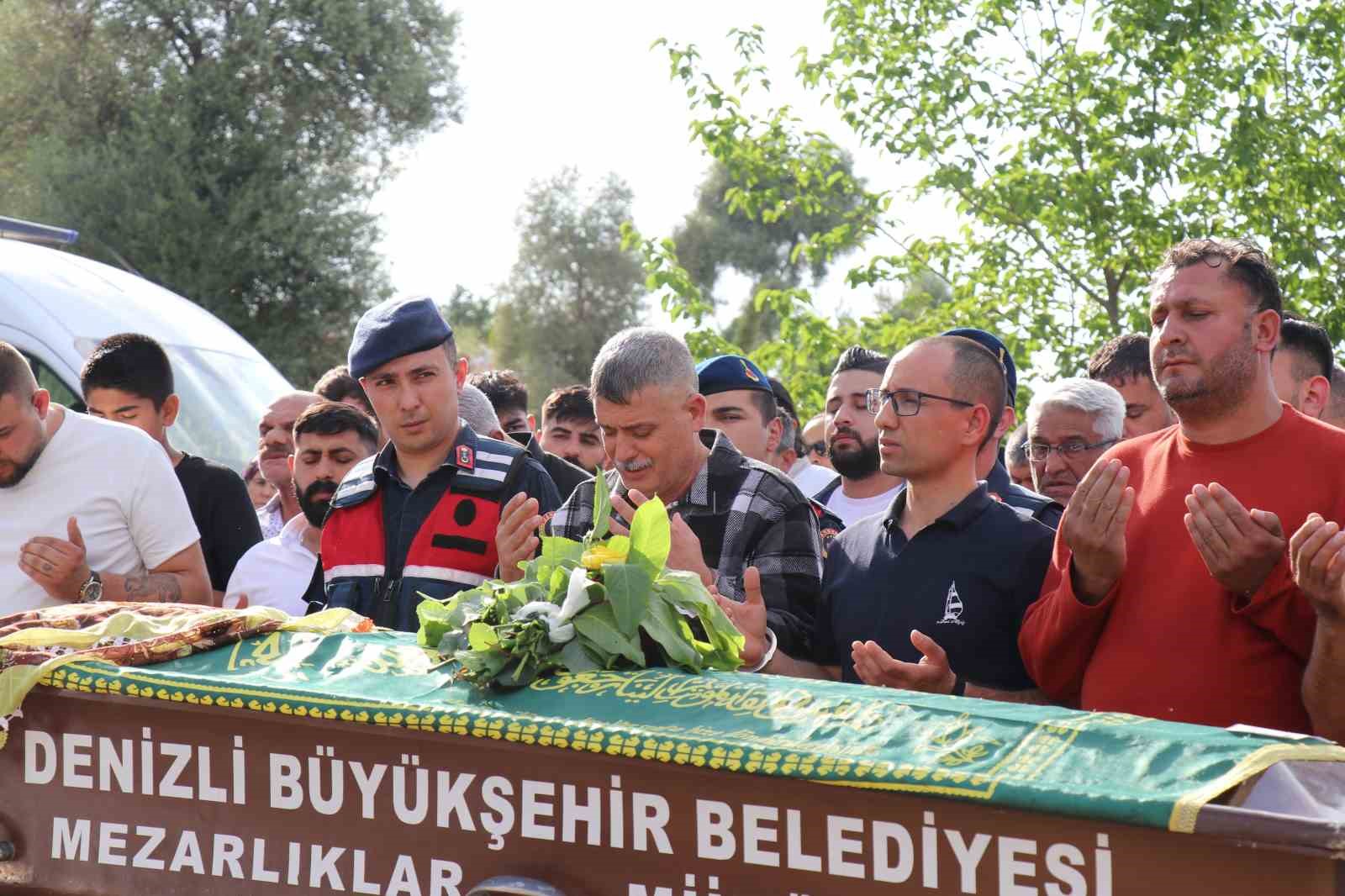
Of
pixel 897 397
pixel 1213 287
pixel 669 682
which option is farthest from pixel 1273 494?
pixel 669 682

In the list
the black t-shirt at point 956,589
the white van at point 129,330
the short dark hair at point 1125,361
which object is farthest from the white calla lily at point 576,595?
the white van at point 129,330

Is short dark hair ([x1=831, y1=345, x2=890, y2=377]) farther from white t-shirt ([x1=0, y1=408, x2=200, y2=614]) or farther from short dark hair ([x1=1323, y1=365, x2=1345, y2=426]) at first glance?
white t-shirt ([x1=0, y1=408, x2=200, y2=614])

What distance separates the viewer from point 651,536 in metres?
3.12

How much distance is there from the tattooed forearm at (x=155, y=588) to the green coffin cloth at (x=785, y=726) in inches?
36.0

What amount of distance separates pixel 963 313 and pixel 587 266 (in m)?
27.0

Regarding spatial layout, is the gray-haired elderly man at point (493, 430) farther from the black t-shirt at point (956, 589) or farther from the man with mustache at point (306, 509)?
the black t-shirt at point (956, 589)

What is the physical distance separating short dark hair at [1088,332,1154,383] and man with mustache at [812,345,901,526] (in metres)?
0.85

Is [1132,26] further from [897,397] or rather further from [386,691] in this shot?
[386,691]

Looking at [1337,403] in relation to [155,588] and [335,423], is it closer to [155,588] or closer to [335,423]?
[335,423]

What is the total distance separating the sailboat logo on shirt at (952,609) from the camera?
3.53 metres

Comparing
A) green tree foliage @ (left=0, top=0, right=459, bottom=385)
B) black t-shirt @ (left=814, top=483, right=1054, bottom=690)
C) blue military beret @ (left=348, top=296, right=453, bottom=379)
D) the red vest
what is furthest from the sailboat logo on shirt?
green tree foliage @ (left=0, top=0, right=459, bottom=385)

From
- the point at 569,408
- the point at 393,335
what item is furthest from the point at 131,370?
the point at 569,408

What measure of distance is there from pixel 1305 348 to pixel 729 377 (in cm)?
192

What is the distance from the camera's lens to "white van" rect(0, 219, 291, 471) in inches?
306
